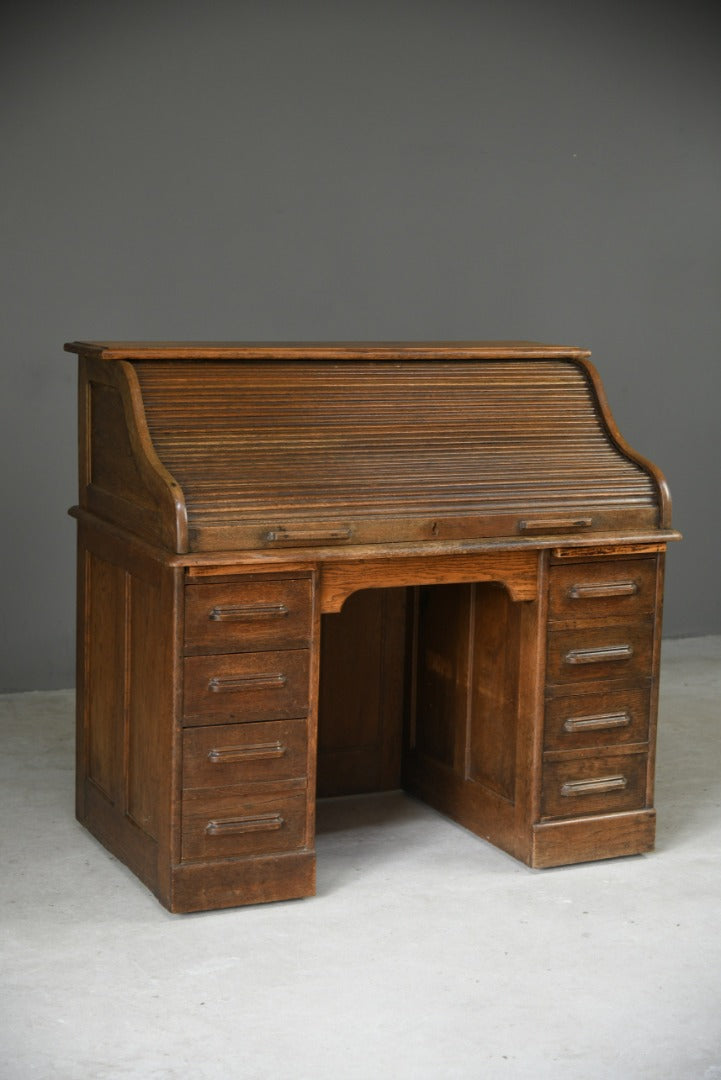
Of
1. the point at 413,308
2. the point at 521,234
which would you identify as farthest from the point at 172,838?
the point at 521,234

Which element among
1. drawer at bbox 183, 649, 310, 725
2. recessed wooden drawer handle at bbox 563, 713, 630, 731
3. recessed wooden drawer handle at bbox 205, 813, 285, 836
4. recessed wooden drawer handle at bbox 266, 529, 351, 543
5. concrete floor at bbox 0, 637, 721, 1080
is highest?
recessed wooden drawer handle at bbox 266, 529, 351, 543

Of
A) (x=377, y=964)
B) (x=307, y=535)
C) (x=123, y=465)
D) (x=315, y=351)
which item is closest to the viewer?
(x=377, y=964)

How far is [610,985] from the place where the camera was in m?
3.37

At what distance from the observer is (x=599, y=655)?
4020 mm

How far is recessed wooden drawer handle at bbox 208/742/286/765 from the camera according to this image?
3643 mm

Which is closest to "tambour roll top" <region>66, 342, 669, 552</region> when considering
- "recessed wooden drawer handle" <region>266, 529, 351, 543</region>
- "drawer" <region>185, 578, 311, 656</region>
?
"recessed wooden drawer handle" <region>266, 529, 351, 543</region>

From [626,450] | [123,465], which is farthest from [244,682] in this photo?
[626,450]

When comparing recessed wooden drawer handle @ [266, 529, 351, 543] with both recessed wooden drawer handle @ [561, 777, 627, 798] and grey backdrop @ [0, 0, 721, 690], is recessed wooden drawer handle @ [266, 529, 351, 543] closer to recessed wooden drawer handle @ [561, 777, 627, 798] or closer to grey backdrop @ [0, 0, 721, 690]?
recessed wooden drawer handle @ [561, 777, 627, 798]

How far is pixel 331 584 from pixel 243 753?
451 mm

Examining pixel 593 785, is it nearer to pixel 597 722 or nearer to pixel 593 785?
pixel 593 785

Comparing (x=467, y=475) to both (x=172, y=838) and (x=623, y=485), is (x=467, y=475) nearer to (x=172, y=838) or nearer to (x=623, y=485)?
(x=623, y=485)

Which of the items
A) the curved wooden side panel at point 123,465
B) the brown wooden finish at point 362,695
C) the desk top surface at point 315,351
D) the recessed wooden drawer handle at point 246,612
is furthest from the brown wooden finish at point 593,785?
the curved wooden side panel at point 123,465

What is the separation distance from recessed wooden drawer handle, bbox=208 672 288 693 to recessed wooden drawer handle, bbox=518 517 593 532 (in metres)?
0.72

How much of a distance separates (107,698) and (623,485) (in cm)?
146
